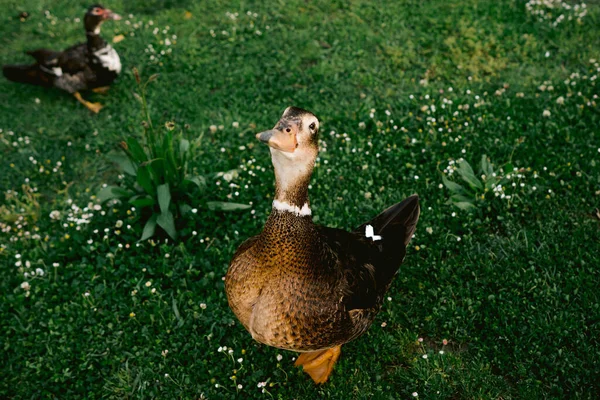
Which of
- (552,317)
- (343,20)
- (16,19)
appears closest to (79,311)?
(552,317)

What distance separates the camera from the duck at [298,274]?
2.77 metres

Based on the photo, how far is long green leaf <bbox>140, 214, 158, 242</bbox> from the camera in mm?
4754

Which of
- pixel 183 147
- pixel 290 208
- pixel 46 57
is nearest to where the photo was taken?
pixel 290 208

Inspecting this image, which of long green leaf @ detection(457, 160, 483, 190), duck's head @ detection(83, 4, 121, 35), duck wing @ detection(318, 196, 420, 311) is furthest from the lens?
duck's head @ detection(83, 4, 121, 35)

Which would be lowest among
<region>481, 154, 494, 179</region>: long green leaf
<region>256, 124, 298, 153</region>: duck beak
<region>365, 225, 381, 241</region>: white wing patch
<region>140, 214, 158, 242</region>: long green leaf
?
<region>140, 214, 158, 242</region>: long green leaf

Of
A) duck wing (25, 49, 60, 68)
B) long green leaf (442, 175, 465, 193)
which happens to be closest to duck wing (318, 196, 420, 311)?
long green leaf (442, 175, 465, 193)

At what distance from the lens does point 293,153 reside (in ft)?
8.76

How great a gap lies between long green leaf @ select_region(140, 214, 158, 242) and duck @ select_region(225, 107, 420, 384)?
158cm

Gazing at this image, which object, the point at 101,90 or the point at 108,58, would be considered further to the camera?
the point at 101,90

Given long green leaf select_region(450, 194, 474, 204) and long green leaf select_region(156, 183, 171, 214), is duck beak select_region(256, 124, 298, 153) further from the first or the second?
long green leaf select_region(450, 194, 474, 204)

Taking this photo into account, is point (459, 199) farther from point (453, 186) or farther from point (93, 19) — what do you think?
point (93, 19)

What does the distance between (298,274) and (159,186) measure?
2212mm

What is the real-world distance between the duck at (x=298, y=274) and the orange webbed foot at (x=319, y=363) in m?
0.44

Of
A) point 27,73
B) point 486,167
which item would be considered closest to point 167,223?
point 486,167
